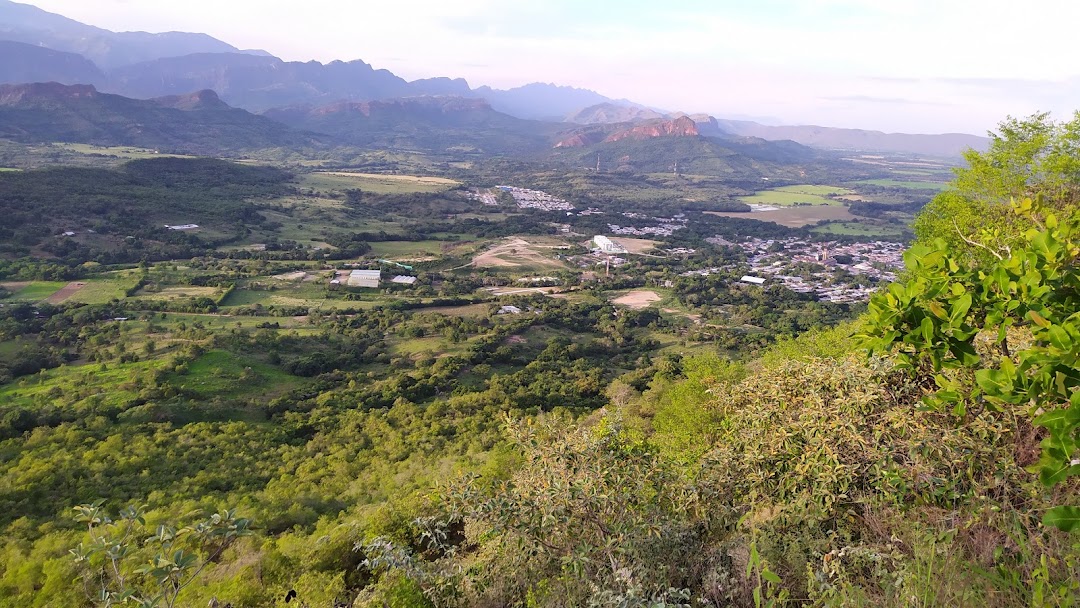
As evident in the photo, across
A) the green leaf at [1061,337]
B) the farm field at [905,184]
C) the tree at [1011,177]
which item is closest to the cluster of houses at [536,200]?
the tree at [1011,177]

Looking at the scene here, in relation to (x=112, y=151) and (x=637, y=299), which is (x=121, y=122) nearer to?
(x=112, y=151)

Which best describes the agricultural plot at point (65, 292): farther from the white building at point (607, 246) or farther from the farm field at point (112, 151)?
the farm field at point (112, 151)

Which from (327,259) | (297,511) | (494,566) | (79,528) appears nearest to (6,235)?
(327,259)

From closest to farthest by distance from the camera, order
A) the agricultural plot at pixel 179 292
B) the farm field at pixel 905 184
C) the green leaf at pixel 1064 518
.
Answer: the green leaf at pixel 1064 518
the agricultural plot at pixel 179 292
the farm field at pixel 905 184

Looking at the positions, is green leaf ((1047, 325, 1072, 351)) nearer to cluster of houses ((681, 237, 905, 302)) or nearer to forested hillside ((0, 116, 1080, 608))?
forested hillside ((0, 116, 1080, 608))

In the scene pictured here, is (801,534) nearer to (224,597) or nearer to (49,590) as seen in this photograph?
(224,597)

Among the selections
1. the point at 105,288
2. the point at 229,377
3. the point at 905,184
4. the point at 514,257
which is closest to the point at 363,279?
the point at 105,288

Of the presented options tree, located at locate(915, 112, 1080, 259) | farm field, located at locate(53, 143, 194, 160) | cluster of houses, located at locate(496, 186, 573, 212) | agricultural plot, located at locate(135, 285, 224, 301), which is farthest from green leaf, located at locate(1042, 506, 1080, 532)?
farm field, located at locate(53, 143, 194, 160)
